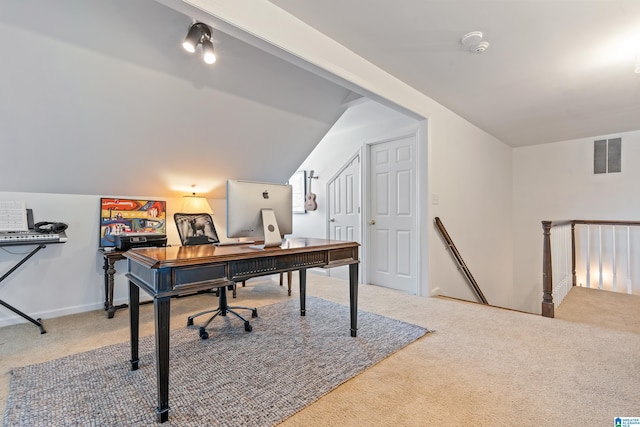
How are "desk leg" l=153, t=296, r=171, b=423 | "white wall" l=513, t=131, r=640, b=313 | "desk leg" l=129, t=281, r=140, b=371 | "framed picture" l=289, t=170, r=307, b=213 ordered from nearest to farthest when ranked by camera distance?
1. "desk leg" l=153, t=296, r=171, b=423
2. "desk leg" l=129, t=281, r=140, b=371
3. "white wall" l=513, t=131, r=640, b=313
4. "framed picture" l=289, t=170, r=307, b=213

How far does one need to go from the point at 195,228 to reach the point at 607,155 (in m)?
6.15

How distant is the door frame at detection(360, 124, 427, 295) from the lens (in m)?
3.60

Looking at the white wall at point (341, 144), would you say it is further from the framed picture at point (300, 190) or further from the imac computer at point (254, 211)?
the imac computer at point (254, 211)

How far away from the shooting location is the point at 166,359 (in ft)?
4.88

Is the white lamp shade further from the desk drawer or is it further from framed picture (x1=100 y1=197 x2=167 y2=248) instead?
the desk drawer

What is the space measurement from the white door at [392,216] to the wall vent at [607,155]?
10.7 ft

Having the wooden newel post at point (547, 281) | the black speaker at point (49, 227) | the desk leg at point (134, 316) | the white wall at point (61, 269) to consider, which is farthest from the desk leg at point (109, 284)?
the wooden newel post at point (547, 281)

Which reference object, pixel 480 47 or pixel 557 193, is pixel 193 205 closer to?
pixel 480 47

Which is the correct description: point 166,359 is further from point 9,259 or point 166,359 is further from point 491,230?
point 491,230

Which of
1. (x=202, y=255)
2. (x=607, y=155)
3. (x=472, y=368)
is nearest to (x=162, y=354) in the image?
(x=202, y=255)

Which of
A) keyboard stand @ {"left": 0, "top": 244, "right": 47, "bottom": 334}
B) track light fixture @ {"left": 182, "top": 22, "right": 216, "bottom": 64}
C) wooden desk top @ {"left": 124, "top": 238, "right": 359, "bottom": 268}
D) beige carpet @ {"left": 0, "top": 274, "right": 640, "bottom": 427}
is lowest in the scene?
beige carpet @ {"left": 0, "top": 274, "right": 640, "bottom": 427}

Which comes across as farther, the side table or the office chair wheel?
the side table

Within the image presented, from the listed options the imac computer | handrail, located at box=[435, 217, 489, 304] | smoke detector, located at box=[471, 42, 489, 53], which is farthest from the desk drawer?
handrail, located at box=[435, 217, 489, 304]

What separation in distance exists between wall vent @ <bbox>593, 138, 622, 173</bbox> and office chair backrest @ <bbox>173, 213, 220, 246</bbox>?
19.2 ft
